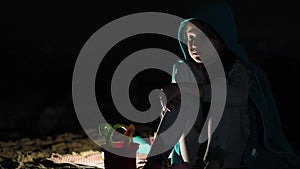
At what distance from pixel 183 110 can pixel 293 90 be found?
1690 millimetres

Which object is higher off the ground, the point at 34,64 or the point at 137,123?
the point at 34,64

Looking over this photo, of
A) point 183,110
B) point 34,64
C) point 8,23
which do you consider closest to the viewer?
point 183,110

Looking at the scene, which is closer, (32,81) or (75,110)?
(75,110)

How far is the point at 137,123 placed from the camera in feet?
16.6

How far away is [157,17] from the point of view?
29.9 feet

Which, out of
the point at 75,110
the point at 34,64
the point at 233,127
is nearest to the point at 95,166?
the point at 233,127

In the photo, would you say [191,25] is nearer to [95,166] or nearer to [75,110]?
[95,166]

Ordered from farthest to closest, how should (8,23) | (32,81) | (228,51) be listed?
(8,23) → (32,81) → (228,51)

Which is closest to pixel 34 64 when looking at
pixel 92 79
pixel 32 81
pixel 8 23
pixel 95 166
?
pixel 32 81

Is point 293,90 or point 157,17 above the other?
point 157,17

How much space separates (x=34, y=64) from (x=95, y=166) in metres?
6.04

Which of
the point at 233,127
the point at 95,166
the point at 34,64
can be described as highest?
the point at 34,64

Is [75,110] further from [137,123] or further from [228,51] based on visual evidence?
[228,51]

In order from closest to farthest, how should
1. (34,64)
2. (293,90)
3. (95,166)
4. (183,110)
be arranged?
(183,110) < (95,166) < (293,90) < (34,64)
